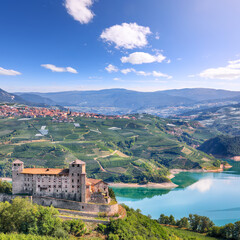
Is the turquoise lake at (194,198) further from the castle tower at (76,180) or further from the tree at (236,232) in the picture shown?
the castle tower at (76,180)

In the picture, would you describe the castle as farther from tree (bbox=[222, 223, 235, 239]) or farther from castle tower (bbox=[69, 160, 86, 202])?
tree (bbox=[222, 223, 235, 239])

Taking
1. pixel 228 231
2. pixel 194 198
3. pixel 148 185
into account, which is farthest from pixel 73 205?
pixel 148 185

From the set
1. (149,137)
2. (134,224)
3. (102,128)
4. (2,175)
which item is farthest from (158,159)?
(134,224)

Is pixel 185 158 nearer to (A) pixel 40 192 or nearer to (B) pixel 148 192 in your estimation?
(B) pixel 148 192

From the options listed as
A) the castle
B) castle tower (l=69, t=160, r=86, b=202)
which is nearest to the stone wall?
the castle

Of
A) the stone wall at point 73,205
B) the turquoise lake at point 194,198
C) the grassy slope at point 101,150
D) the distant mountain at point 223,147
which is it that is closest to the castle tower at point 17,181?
the stone wall at point 73,205
